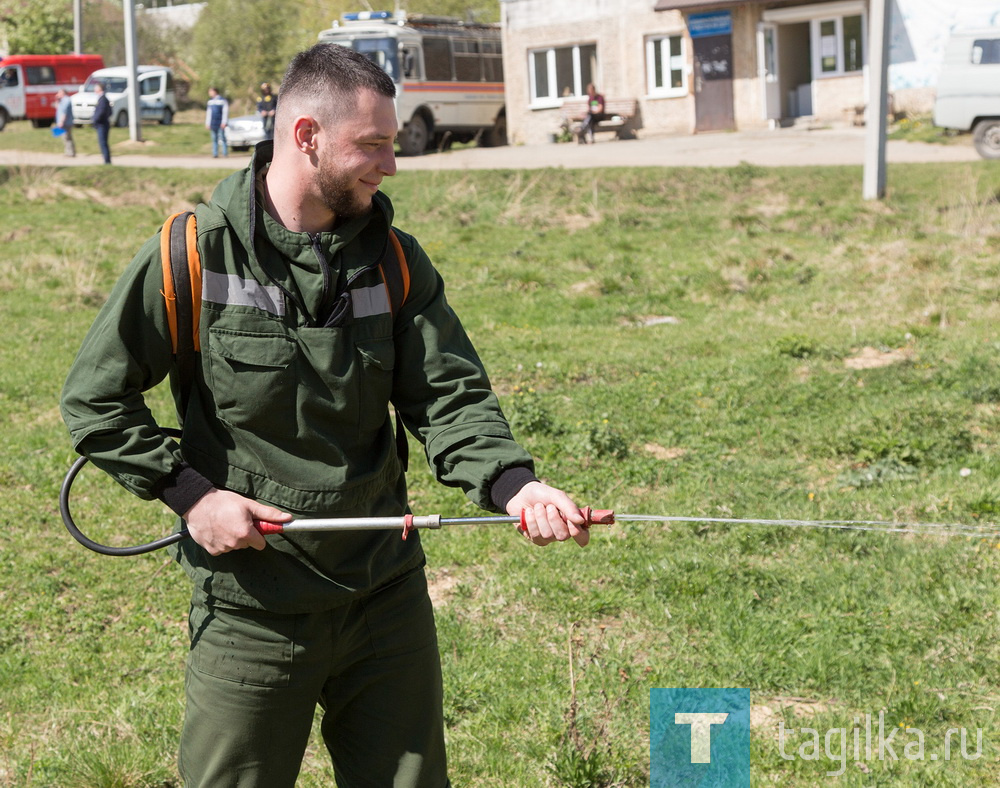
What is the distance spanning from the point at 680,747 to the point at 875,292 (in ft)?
26.8

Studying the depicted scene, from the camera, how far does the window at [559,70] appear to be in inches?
1348

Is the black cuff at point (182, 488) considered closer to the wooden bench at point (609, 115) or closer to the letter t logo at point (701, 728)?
the letter t logo at point (701, 728)

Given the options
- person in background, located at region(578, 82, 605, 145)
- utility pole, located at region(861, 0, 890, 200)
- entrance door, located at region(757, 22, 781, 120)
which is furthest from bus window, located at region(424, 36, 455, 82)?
utility pole, located at region(861, 0, 890, 200)

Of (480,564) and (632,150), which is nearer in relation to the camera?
(480,564)

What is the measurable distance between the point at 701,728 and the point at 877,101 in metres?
14.4

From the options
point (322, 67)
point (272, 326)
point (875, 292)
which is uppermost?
point (322, 67)

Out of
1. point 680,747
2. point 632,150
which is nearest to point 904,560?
point 680,747

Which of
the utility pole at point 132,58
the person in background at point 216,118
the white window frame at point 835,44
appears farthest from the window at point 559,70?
the utility pole at point 132,58

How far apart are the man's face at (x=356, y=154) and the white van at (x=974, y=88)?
2071 centimetres

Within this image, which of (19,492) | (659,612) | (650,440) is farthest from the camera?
(650,440)

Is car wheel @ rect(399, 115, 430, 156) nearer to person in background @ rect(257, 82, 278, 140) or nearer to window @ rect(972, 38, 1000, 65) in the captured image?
person in background @ rect(257, 82, 278, 140)

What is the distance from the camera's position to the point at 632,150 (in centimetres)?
2712

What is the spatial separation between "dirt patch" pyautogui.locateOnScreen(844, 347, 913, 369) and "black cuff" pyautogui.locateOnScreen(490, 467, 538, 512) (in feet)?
21.5

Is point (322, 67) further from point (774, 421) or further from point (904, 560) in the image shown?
point (774, 421)
